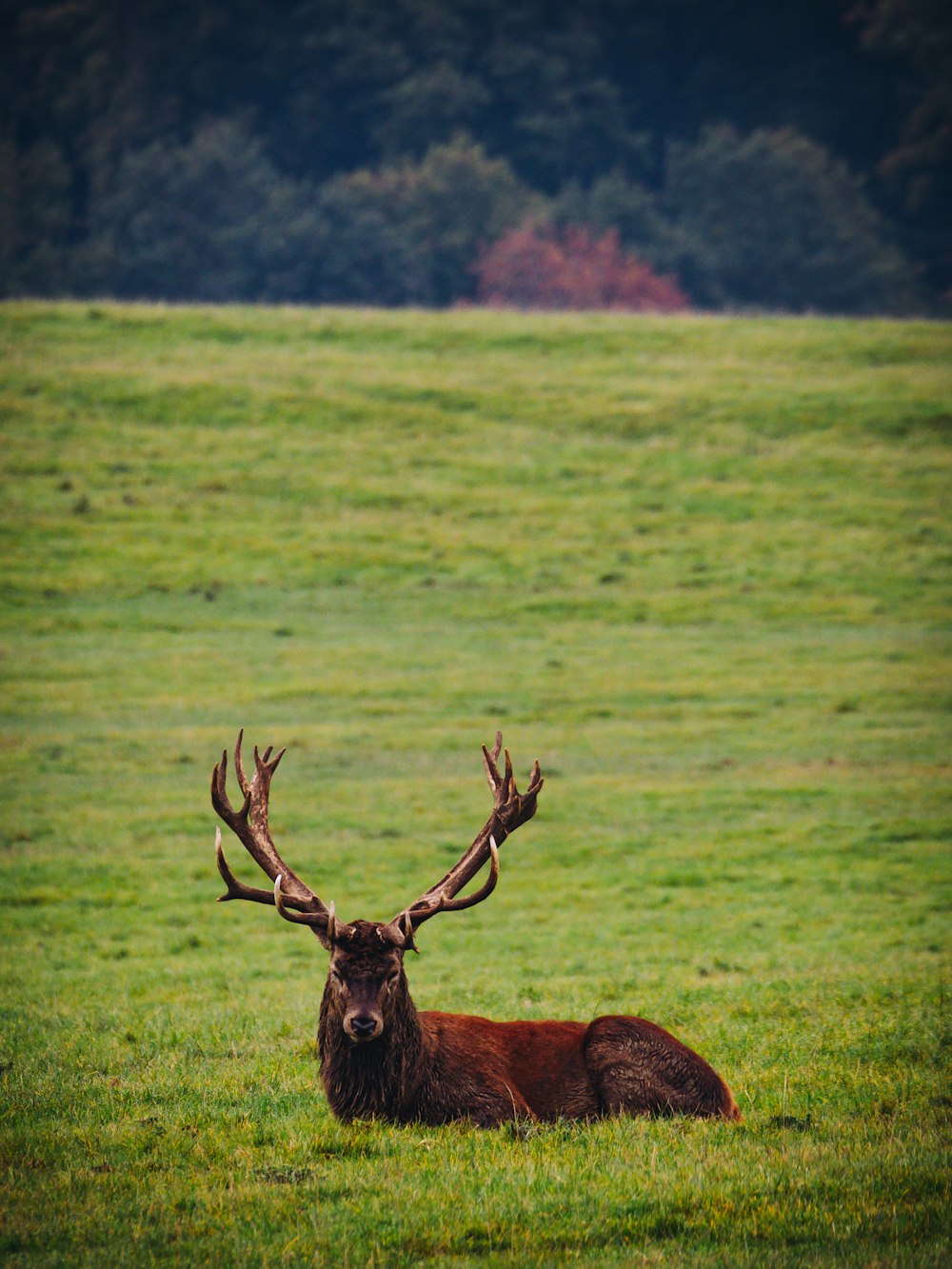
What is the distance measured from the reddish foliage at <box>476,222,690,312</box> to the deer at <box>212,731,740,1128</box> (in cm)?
6686

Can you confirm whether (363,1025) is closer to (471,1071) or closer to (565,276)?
(471,1071)

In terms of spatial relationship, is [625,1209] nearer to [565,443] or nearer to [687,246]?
[565,443]

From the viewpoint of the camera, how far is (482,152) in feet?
264

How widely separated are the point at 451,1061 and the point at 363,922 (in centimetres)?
100

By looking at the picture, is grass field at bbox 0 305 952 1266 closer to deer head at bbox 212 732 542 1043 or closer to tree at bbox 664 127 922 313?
deer head at bbox 212 732 542 1043

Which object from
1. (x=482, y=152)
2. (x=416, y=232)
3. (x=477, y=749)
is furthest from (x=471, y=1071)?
Result: (x=482, y=152)

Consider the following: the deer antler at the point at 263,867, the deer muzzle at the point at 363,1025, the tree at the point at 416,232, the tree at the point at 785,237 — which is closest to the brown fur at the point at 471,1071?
the deer muzzle at the point at 363,1025

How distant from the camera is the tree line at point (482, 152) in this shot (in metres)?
76.6

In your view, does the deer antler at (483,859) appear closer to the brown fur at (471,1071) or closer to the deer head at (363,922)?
Answer: the deer head at (363,922)

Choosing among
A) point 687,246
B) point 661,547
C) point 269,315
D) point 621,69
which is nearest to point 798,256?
point 687,246

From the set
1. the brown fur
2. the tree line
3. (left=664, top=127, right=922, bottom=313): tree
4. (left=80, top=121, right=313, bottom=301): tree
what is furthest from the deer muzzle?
(left=664, top=127, right=922, bottom=313): tree

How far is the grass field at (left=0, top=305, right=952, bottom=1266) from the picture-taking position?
675 centimetres

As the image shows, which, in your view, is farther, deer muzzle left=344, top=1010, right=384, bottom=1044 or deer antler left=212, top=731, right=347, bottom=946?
deer antler left=212, top=731, right=347, bottom=946

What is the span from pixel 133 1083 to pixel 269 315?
42076 millimetres
